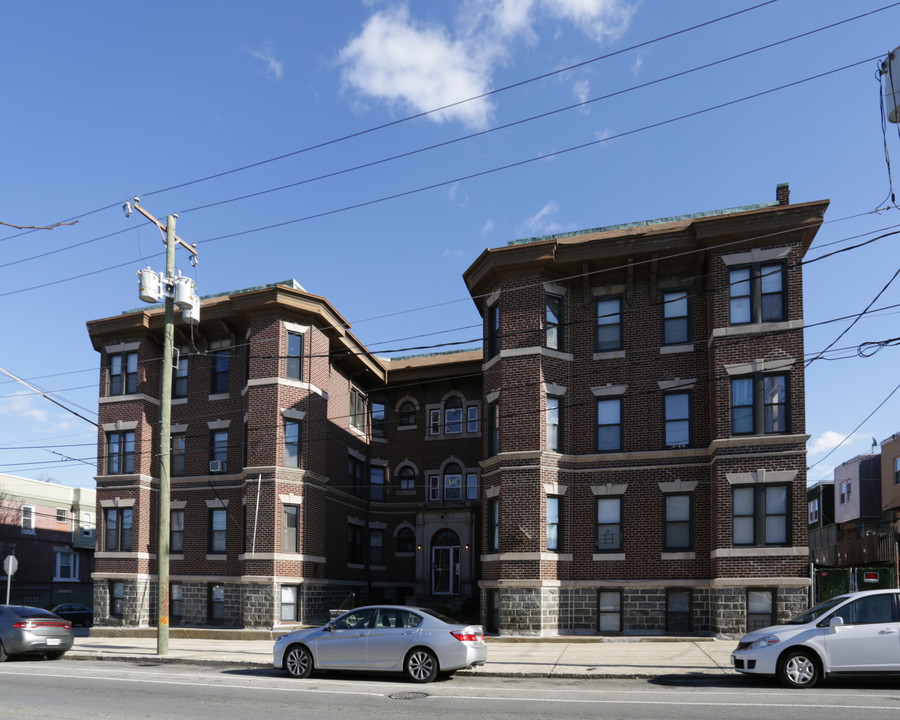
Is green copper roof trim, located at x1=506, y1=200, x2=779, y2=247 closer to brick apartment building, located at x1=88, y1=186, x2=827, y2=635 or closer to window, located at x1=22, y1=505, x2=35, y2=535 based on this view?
brick apartment building, located at x1=88, y1=186, x2=827, y2=635

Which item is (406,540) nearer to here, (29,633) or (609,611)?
(609,611)

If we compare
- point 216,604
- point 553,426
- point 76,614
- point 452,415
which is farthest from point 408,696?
point 76,614

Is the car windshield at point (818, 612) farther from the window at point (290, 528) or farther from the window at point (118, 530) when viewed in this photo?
the window at point (118, 530)

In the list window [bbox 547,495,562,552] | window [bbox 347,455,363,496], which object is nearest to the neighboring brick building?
window [bbox 347,455,363,496]

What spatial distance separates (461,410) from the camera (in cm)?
3778

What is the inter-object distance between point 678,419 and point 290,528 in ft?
45.7

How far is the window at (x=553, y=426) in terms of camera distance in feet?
85.8

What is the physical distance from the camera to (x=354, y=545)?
119 ft

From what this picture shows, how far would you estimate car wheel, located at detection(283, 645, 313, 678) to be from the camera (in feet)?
51.9

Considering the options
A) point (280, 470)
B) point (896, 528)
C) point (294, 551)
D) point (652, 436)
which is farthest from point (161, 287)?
point (896, 528)

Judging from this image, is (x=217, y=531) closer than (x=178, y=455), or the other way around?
(x=217, y=531)

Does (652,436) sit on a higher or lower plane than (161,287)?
lower

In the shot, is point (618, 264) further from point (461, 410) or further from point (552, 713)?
point (552, 713)

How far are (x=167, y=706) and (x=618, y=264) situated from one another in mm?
18611
